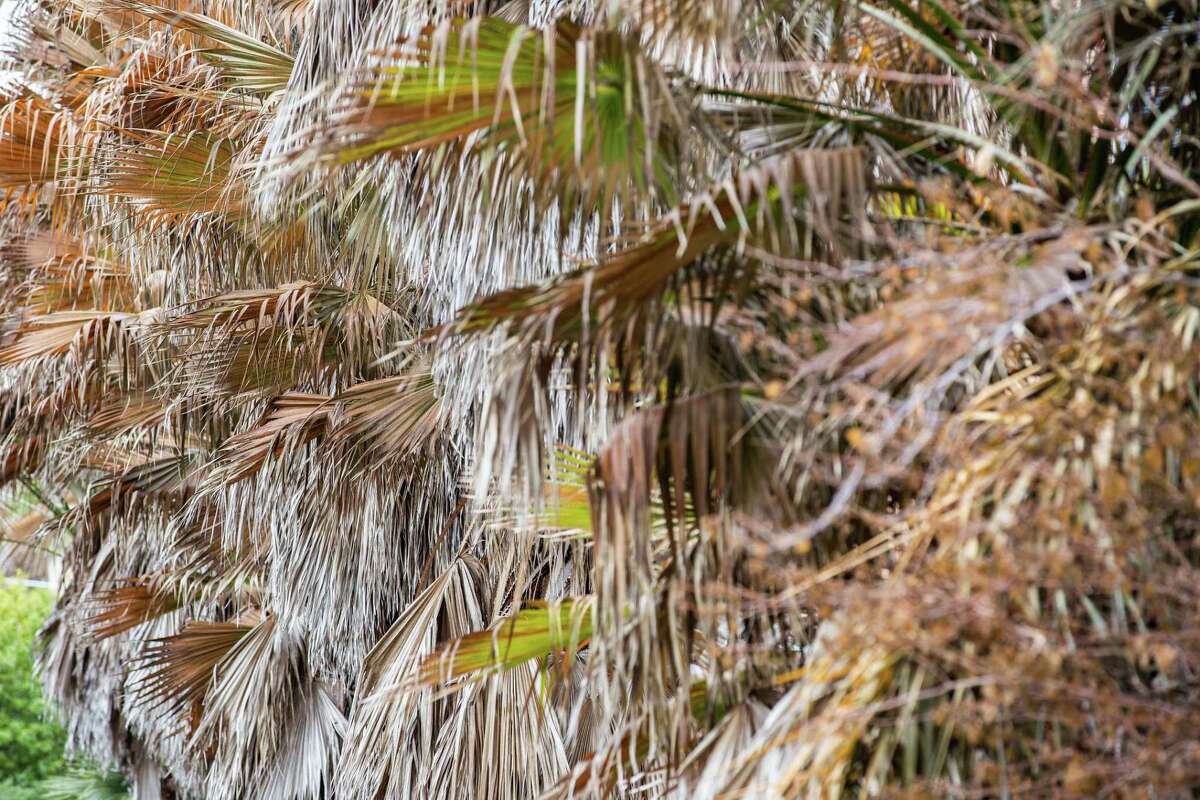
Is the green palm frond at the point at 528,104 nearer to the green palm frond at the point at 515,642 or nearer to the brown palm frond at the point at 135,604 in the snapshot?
the green palm frond at the point at 515,642

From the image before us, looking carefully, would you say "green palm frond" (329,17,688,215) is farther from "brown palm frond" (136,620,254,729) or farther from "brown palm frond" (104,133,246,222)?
"brown palm frond" (136,620,254,729)

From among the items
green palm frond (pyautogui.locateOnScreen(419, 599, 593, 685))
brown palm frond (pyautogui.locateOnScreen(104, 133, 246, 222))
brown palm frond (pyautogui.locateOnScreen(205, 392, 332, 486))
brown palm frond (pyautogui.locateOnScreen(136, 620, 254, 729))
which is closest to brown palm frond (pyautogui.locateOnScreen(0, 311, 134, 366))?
brown palm frond (pyautogui.locateOnScreen(104, 133, 246, 222))

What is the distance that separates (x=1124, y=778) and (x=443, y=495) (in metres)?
2.76

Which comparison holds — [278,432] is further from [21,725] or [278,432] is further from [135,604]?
[21,725]

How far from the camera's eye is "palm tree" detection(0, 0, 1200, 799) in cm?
146

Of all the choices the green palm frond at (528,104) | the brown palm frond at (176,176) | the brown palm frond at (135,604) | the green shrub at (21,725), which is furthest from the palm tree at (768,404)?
the green shrub at (21,725)

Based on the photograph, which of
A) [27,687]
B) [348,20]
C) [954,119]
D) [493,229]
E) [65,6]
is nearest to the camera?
[493,229]

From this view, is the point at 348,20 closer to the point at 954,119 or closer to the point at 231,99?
the point at 231,99

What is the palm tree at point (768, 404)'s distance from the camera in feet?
4.79

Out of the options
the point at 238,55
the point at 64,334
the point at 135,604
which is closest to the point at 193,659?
the point at 135,604

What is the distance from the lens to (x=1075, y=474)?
1.43m

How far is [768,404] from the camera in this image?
1.82 metres

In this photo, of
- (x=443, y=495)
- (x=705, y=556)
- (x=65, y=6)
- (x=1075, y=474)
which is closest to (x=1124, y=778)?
(x=1075, y=474)

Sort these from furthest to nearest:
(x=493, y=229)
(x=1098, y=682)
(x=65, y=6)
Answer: (x=65, y=6), (x=493, y=229), (x=1098, y=682)
